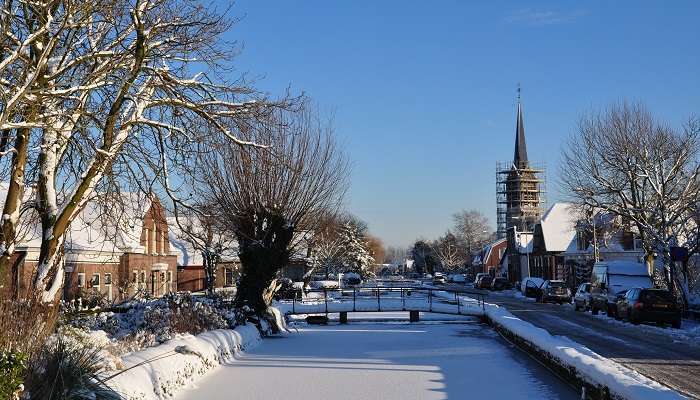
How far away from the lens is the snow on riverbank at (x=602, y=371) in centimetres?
975

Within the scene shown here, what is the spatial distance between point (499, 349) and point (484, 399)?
8.52 metres

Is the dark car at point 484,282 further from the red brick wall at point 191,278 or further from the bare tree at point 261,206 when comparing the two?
the bare tree at point 261,206

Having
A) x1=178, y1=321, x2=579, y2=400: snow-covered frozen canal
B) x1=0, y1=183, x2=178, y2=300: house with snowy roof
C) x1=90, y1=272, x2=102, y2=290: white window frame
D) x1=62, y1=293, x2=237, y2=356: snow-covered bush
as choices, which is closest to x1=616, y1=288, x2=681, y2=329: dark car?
x1=178, y1=321, x2=579, y2=400: snow-covered frozen canal

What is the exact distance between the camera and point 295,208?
29.2m

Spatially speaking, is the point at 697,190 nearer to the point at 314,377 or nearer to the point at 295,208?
the point at 295,208

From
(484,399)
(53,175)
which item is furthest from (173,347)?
(484,399)

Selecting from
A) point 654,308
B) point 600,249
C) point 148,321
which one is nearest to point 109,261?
point 148,321

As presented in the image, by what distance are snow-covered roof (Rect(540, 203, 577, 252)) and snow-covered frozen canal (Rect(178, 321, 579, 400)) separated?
5287 cm

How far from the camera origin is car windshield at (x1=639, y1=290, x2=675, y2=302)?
30.2 meters

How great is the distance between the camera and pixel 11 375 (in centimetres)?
707

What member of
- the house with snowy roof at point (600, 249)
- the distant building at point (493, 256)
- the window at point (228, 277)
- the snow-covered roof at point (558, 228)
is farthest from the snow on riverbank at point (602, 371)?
the distant building at point (493, 256)

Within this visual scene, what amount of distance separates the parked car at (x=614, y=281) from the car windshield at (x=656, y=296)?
15.2 feet

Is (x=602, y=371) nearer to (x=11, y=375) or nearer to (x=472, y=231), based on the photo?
(x=11, y=375)

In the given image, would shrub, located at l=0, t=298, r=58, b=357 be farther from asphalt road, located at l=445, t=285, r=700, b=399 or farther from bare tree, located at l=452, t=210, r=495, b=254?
bare tree, located at l=452, t=210, r=495, b=254
